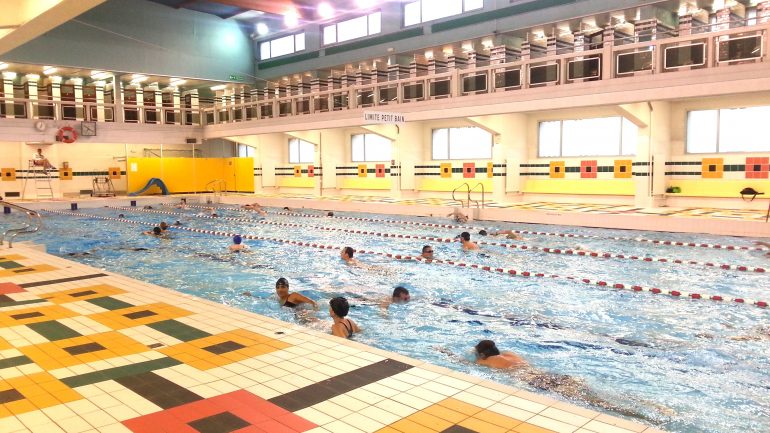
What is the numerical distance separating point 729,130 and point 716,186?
4.66 ft

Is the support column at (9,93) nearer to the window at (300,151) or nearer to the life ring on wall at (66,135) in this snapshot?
the life ring on wall at (66,135)

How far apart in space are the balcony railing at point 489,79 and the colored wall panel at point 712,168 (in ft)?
10.2

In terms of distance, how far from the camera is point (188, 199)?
24.3 m

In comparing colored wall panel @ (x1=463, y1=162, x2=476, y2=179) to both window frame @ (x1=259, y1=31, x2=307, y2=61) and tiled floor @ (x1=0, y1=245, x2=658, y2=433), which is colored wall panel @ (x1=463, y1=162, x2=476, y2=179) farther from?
tiled floor @ (x1=0, y1=245, x2=658, y2=433)

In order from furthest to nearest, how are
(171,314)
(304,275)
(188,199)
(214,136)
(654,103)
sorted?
(214,136)
(188,199)
(654,103)
(304,275)
(171,314)

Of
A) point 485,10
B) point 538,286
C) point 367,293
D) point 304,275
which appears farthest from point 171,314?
point 485,10

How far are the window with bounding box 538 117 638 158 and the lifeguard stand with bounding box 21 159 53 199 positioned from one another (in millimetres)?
19171

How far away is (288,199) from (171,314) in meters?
16.2

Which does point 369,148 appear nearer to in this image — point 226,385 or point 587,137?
point 587,137

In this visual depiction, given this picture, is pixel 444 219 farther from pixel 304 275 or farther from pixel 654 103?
pixel 304 275

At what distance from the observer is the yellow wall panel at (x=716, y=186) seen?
13789mm

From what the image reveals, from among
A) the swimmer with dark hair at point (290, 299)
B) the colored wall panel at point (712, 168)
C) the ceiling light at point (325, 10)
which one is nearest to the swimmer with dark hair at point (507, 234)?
the swimmer with dark hair at point (290, 299)

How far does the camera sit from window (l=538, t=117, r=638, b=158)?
16219 mm

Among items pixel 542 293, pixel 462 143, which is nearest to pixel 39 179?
pixel 462 143
